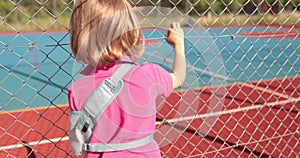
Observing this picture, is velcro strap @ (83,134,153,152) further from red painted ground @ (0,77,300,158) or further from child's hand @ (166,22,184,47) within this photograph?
red painted ground @ (0,77,300,158)

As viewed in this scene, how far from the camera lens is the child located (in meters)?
1.27

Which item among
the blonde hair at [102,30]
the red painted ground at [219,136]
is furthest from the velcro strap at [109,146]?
the red painted ground at [219,136]

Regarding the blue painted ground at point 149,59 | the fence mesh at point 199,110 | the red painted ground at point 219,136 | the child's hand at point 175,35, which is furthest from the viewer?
the red painted ground at point 219,136

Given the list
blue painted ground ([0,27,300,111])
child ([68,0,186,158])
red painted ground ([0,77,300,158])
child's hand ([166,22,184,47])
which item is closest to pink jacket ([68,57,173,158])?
child ([68,0,186,158])

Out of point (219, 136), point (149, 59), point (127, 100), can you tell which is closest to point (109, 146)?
point (127, 100)

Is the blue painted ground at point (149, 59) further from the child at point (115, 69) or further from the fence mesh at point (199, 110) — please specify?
the child at point (115, 69)

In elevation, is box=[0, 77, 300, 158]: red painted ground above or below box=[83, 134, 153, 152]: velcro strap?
below

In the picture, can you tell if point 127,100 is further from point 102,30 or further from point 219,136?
point 219,136

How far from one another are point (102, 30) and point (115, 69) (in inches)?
5.6

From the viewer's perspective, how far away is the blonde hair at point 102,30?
126 cm

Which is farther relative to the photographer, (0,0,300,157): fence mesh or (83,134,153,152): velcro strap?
(0,0,300,157): fence mesh

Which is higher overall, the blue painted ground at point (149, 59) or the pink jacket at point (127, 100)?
the pink jacket at point (127, 100)

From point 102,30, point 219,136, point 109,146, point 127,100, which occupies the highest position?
point 102,30

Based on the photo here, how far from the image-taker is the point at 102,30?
1264 mm
